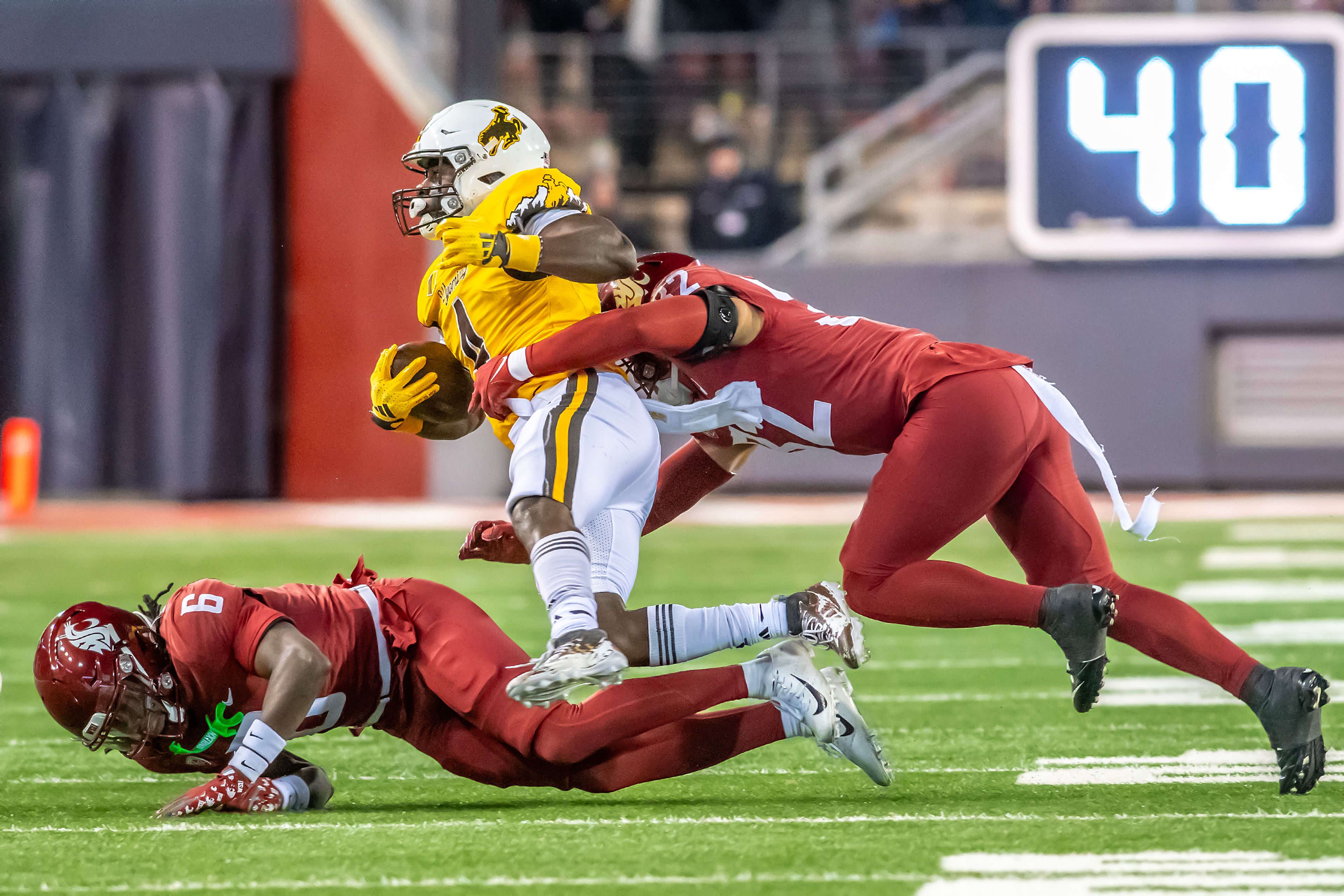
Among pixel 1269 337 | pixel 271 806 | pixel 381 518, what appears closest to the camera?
pixel 271 806

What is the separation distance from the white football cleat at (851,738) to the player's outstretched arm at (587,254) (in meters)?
0.97

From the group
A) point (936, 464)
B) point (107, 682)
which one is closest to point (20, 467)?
point (107, 682)

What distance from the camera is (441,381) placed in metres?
4.14

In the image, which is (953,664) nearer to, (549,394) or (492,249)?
(549,394)

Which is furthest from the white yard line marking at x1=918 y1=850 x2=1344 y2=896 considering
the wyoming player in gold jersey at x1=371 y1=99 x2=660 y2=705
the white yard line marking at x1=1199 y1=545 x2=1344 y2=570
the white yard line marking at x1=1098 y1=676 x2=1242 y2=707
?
the white yard line marking at x1=1199 y1=545 x2=1344 y2=570

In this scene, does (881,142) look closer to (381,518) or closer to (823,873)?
(381,518)

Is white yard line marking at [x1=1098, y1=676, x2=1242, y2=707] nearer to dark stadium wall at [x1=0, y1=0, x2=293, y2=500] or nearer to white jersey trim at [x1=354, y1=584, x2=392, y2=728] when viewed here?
white jersey trim at [x1=354, y1=584, x2=392, y2=728]

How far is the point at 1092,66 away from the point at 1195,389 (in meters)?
3.33

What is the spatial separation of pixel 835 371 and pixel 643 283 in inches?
23.0

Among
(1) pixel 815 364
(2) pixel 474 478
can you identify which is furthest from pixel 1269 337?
(1) pixel 815 364

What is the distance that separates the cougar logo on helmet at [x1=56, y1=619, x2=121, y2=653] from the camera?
3486mm

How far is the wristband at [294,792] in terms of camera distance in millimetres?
3570

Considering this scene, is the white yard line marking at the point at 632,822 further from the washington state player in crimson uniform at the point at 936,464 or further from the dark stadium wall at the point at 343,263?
the dark stadium wall at the point at 343,263

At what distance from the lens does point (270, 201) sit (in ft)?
41.5
